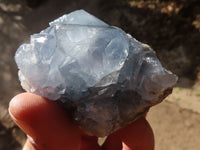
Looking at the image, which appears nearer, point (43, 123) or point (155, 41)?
point (43, 123)

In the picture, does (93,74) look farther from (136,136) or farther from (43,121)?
(136,136)

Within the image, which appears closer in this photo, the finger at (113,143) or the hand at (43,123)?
the hand at (43,123)

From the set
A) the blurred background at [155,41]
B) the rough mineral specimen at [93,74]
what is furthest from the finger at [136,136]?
the blurred background at [155,41]

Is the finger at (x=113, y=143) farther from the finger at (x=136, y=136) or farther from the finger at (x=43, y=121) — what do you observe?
the finger at (x=43, y=121)

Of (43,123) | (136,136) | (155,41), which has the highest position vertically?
(43,123)

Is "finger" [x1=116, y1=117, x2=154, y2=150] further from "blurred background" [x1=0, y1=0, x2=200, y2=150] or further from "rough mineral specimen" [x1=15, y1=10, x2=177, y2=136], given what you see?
"blurred background" [x1=0, y1=0, x2=200, y2=150]

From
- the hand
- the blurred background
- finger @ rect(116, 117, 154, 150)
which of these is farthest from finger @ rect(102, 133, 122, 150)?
the blurred background

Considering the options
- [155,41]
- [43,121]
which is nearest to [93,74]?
[43,121]

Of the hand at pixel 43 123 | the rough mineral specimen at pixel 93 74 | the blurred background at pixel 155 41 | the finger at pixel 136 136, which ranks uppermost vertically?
the rough mineral specimen at pixel 93 74
